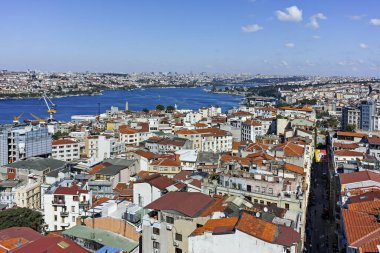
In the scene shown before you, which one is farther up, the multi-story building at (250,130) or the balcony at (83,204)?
the multi-story building at (250,130)

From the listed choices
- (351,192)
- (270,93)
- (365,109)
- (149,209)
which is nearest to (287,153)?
(351,192)

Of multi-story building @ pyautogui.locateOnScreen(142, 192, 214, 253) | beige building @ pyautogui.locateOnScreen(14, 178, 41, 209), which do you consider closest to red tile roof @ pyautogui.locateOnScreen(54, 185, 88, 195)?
beige building @ pyautogui.locateOnScreen(14, 178, 41, 209)

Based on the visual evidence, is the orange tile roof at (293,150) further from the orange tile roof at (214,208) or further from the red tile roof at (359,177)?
the orange tile roof at (214,208)

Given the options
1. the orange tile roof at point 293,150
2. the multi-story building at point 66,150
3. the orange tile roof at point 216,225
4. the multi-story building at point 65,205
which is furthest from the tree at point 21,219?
the multi-story building at point 66,150

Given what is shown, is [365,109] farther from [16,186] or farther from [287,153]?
[16,186]

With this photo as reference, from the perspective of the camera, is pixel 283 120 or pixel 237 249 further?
pixel 283 120

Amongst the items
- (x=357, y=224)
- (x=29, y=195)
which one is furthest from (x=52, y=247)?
(x=29, y=195)

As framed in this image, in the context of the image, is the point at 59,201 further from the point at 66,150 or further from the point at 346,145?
the point at 346,145
